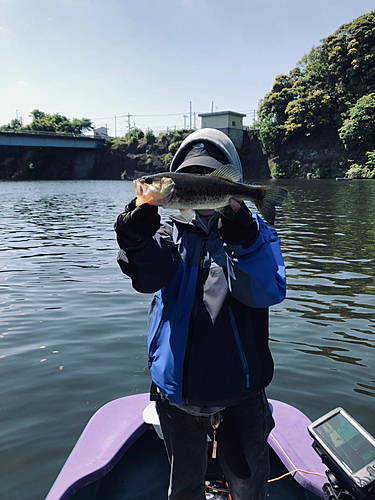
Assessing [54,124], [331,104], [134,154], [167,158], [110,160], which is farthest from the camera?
[54,124]

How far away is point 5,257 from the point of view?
1293cm

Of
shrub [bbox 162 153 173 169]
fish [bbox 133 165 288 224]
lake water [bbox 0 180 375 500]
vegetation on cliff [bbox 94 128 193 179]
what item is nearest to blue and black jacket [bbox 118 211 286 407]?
fish [bbox 133 165 288 224]

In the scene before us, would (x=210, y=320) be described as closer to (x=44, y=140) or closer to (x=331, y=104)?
(x=331, y=104)

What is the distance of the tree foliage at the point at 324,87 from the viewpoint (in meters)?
56.2

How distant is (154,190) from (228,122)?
72423 mm

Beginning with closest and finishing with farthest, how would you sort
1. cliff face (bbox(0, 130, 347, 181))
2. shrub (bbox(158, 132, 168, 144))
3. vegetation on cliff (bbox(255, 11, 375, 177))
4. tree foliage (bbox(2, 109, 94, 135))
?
vegetation on cliff (bbox(255, 11, 375, 177)), cliff face (bbox(0, 130, 347, 181)), shrub (bbox(158, 132, 168, 144)), tree foliage (bbox(2, 109, 94, 135))

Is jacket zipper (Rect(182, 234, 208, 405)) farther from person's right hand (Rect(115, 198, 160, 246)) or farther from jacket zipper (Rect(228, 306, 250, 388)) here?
person's right hand (Rect(115, 198, 160, 246))

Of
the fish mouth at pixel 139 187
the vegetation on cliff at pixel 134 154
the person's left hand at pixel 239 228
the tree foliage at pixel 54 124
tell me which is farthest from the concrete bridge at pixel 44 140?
the person's left hand at pixel 239 228

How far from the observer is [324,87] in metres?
61.2

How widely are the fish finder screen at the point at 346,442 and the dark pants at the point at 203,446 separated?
27.3 inches

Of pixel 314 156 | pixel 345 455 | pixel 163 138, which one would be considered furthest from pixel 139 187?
pixel 163 138

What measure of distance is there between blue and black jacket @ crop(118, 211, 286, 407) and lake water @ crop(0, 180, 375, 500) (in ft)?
8.28

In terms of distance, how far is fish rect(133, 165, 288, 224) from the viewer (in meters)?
2.29

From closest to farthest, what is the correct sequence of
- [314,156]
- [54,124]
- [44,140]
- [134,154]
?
[314,156] < [44,140] < [134,154] < [54,124]
